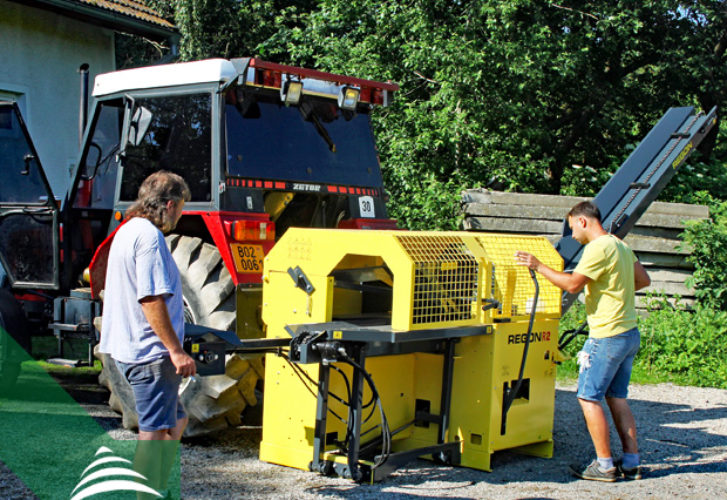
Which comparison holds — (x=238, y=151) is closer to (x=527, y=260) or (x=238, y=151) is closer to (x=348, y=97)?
(x=348, y=97)

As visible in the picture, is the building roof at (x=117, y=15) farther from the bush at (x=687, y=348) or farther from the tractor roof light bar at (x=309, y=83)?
the bush at (x=687, y=348)

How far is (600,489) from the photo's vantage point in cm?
523

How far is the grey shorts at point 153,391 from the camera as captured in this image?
4.01 m

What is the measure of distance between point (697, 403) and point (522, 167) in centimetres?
483

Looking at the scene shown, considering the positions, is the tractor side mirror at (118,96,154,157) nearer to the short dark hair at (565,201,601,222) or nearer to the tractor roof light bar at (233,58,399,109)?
the tractor roof light bar at (233,58,399,109)

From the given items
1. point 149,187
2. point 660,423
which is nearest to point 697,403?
point 660,423

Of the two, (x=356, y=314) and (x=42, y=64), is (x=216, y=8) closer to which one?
(x=42, y=64)

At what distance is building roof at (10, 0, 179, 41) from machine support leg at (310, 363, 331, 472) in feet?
31.5

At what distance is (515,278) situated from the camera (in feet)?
18.5

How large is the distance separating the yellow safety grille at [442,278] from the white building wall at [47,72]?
8.68 metres

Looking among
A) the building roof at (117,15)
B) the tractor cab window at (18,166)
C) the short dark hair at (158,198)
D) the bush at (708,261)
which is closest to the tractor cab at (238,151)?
the tractor cab window at (18,166)

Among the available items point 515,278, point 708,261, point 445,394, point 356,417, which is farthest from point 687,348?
point 356,417

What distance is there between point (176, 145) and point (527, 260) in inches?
106

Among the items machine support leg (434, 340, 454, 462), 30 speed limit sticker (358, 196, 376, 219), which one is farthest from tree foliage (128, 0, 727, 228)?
machine support leg (434, 340, 454, 462)
